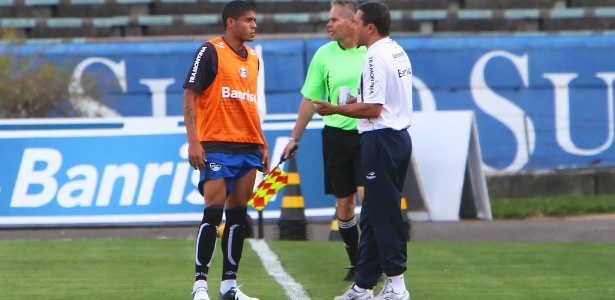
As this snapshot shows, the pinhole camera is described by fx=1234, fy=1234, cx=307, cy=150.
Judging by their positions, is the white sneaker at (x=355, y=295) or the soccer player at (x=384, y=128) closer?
the soccer player at (x=384, y=128)

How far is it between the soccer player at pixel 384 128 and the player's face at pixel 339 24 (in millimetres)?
1342

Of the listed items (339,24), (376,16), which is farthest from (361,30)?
(339,24)

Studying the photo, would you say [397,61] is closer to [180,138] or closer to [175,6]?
[180,138]

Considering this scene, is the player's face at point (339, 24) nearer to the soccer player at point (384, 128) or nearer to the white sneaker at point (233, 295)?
the soccer player at point (384, 128)

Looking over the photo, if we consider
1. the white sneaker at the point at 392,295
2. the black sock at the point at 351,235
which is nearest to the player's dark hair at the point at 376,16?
the white sneaker at the point at 392,295

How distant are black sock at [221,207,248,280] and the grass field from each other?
1.00 ft

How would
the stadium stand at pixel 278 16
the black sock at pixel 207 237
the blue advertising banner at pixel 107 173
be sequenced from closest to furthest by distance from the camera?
the black sock at pixel 207 237
the blue advertising banner at pixel 107 173
the stadium stand at pixel 278 16

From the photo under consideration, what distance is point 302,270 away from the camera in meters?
9.27

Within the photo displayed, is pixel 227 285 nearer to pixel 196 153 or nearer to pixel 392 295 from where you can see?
pixel 196 153

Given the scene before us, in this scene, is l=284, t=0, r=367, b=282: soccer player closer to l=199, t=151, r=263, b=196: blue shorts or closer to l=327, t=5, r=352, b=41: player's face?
l=327, t=5, r=352, b=41: player's face

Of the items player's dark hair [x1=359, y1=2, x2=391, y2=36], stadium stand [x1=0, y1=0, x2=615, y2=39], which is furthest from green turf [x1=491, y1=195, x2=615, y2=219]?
player's dark hair [x1=359, y1=2, x2=391, y2=36]

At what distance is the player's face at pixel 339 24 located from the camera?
8703mm

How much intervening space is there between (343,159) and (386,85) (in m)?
1.63

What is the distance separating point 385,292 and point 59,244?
4.62 m
